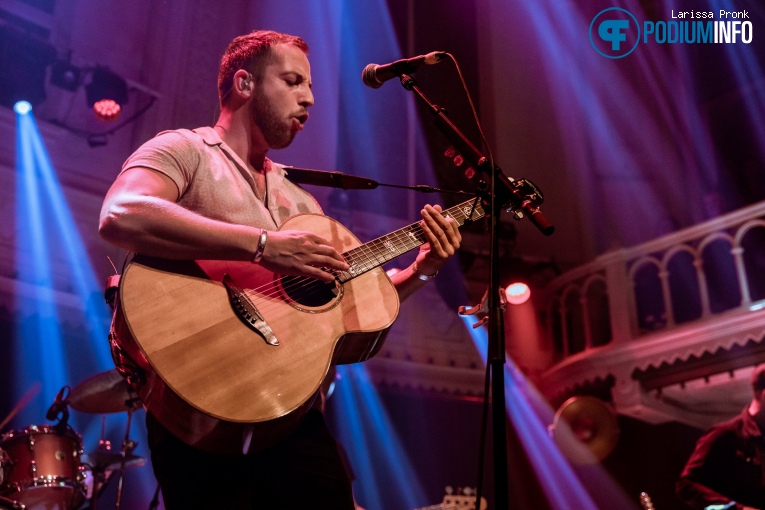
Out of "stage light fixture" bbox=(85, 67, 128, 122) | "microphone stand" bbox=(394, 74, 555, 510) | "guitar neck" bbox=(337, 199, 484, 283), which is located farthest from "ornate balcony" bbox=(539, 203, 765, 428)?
"microphone stand" bbox=(394, 74, 555, 510)

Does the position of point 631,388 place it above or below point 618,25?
below

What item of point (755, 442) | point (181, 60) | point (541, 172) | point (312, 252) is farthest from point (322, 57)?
point (312, 252)

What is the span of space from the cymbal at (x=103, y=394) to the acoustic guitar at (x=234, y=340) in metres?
3.52

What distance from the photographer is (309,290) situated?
2881 millimetres

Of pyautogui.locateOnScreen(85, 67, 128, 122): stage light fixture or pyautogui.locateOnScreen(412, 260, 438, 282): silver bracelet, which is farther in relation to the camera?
pyautogui.locateOnScreen(85, 67, 128, 122): stage light fixture

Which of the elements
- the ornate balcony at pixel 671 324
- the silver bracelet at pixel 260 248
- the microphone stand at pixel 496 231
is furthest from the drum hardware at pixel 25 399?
the ornate balcony at pixel 671 324

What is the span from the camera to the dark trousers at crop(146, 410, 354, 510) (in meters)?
2.44

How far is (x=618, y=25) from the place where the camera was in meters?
12.8

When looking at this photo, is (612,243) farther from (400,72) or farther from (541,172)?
(400,72)

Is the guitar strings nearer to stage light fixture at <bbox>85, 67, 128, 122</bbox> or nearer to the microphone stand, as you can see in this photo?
the microphone stand

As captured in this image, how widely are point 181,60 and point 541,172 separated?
6.59m

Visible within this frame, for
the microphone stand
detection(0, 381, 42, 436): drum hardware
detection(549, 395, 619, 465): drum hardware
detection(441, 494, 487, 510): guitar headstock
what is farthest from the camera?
detection(549, 395, 619, 465): drum hardware

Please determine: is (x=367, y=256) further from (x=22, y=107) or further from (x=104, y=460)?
(x=22, y=107)

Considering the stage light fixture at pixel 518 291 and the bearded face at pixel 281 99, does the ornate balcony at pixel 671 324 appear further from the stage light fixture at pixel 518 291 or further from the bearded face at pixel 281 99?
the bearded face at pixel 281 99
